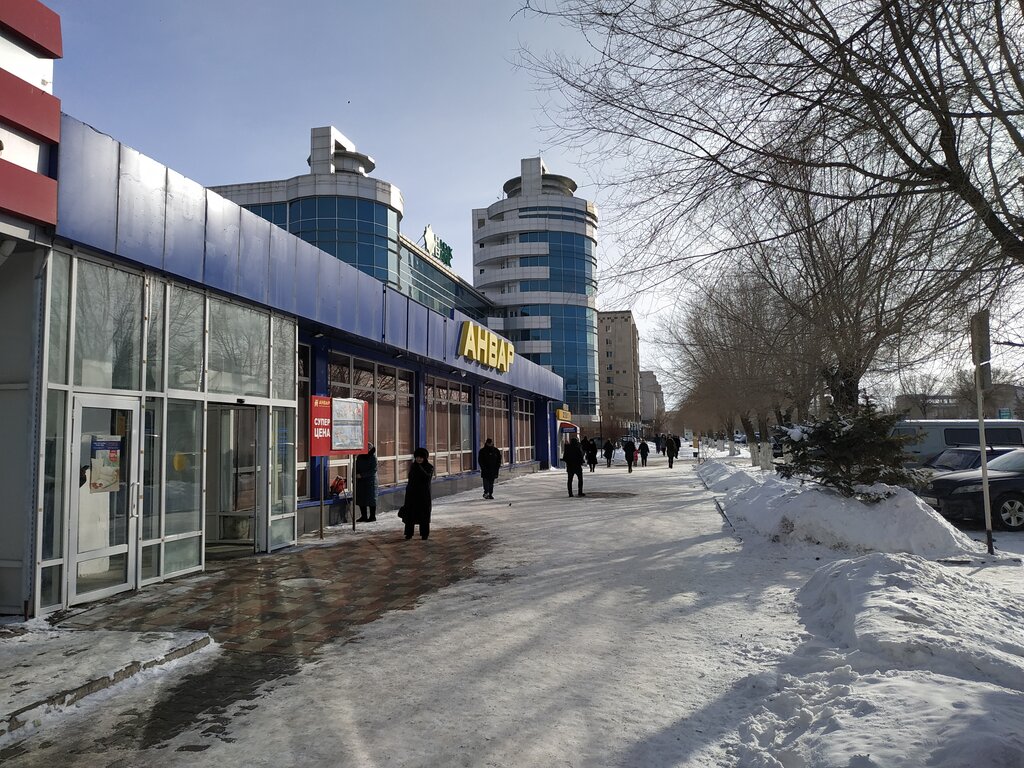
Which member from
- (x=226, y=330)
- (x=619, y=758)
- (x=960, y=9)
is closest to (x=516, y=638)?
(x=619, y=758)

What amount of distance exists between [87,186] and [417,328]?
9740 millimetres

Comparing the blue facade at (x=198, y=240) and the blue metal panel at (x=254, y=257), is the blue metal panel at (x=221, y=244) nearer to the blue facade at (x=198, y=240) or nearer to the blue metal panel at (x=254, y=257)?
the blue facade at (x=198, y=240)

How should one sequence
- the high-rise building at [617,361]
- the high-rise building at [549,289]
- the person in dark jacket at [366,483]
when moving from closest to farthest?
1. the person in dark jacket at [366,483]
2. the high-rise building at [549,289]
3. the high-rise building at [617,361]

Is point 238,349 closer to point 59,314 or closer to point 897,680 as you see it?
point 59,314

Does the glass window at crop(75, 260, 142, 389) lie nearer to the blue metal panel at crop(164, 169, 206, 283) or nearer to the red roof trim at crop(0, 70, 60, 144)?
the blue metal panel at crop(164, 169, 206, 283)

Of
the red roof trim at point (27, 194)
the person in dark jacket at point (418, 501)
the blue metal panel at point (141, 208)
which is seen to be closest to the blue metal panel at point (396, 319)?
the person in dark jacket at point (418, 501)

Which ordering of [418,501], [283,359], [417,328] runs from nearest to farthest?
[283,359] → [418,501] → [417,328]

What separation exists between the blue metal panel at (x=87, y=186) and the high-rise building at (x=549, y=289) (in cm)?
6761

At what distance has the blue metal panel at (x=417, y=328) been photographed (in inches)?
624

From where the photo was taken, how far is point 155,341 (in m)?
7.90

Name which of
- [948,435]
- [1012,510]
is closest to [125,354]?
[1012,510]

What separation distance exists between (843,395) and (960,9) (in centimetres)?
1120

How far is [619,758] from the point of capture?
3.53 metres

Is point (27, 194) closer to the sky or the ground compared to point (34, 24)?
closer to the ground
